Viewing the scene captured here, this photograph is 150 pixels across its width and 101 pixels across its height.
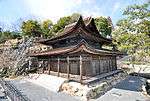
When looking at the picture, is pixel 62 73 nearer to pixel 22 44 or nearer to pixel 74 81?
pixel 74 81

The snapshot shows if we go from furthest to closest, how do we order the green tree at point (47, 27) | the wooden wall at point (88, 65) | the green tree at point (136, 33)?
the green tree at point (47, 27) < the wooden wall at point (88, 65) < the green tree at point (136, 33)

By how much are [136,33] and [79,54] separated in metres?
6.64

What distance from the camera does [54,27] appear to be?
49.4 m

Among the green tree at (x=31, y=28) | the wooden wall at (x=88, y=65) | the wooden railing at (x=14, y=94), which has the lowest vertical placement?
the wooden railing at (x=14, y=94)

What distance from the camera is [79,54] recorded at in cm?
1867

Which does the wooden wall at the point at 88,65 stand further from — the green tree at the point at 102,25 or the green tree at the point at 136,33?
the green tree at the point at 102,25

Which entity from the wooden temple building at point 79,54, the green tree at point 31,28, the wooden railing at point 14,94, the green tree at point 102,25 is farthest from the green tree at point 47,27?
the wooden railing at point 14,94

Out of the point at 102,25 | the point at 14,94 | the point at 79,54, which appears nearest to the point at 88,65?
the point at 79,54

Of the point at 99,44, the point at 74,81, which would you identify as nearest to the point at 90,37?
the point at 99,44

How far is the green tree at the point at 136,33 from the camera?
12891mm

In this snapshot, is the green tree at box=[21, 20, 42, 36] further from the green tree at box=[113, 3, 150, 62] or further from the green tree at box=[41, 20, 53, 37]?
the green tree at box=[113, 3, 150, 62]

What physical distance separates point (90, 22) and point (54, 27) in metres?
25.9

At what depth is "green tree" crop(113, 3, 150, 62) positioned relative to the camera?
12891mm

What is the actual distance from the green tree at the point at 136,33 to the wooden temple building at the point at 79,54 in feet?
13.9
